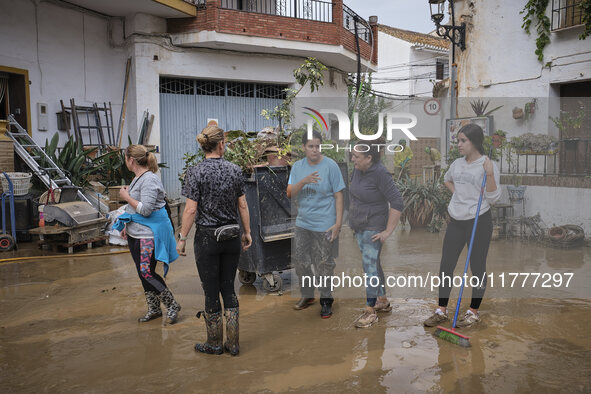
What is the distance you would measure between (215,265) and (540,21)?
8.24 metres

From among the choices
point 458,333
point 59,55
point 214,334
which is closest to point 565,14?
point 458,333

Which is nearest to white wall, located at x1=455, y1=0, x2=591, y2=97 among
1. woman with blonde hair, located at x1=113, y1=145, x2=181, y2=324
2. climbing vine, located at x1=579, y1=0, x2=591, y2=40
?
climbing vine, located at x1=579, y1=0, x2=591, y2=40

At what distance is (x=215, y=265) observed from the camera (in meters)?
3.91

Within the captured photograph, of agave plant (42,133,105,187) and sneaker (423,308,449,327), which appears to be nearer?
sneaker (423,308,449,327)

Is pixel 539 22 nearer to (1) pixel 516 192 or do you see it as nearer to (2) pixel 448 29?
(2) pixel 448 29

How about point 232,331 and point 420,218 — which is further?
point 420,218

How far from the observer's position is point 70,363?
150 inches

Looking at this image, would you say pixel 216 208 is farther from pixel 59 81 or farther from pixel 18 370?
pixel 59 81

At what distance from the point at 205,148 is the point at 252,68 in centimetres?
1053

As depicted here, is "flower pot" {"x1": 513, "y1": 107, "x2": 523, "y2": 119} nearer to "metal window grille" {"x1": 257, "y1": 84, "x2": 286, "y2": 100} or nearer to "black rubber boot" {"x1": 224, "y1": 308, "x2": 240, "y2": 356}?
"black rubber boot" {"x1": 224, "y1": 308, "x2": 240, "y2": 356}

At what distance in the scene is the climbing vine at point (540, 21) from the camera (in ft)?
29.6

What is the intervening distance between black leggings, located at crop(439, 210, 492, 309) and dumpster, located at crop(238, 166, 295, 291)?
5.48ft

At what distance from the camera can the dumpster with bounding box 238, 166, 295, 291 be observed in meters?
5.42

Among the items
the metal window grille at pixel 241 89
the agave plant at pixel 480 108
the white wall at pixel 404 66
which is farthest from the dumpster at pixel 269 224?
the white wall at pixel 404 66
